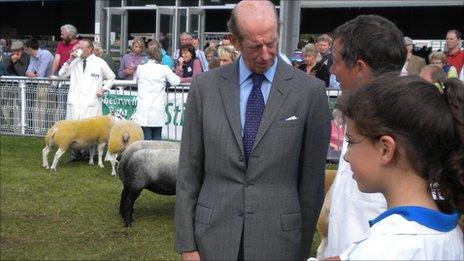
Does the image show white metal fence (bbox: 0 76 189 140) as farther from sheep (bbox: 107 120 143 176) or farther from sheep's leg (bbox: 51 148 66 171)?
sheep (bbox: 107 120 143 176)

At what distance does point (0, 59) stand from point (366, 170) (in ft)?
46.4

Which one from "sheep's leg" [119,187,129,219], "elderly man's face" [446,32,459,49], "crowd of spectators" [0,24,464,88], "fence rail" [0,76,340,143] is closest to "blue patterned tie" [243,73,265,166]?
"sheep's leg" [119,187,129,219]

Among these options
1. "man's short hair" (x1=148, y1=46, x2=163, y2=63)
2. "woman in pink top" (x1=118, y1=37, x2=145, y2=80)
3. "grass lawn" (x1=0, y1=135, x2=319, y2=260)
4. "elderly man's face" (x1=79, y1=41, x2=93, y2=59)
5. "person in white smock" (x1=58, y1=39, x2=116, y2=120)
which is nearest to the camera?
"grass lawn" (x1=0, y1=135, x2=319, y2=260)

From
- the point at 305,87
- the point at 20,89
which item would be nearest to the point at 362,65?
the point at 305,87

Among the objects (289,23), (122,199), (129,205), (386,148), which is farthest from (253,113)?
(289,23)

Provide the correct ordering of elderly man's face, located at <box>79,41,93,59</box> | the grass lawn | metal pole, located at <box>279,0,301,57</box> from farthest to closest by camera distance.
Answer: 1. metal pole, located at <box>279,0,301,57</box>
2. elderly man's face, located at <box>79,41,93,59</box>
3. the grass lawn

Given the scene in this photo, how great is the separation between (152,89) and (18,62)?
495 centimetres

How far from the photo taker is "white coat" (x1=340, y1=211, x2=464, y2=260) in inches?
70.2

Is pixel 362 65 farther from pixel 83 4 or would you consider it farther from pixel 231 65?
pixel 83 4

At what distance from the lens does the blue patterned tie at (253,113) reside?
2.94 m

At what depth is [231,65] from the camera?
310 centimetres

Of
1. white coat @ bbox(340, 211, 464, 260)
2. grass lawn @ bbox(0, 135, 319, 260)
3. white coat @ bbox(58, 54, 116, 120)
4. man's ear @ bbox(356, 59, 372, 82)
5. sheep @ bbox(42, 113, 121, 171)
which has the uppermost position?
man's ear @ bbox(356, 59, 372, 82)

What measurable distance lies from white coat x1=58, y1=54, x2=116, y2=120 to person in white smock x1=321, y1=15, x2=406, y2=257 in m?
7.85

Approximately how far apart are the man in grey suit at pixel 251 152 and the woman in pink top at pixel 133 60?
914 cm
